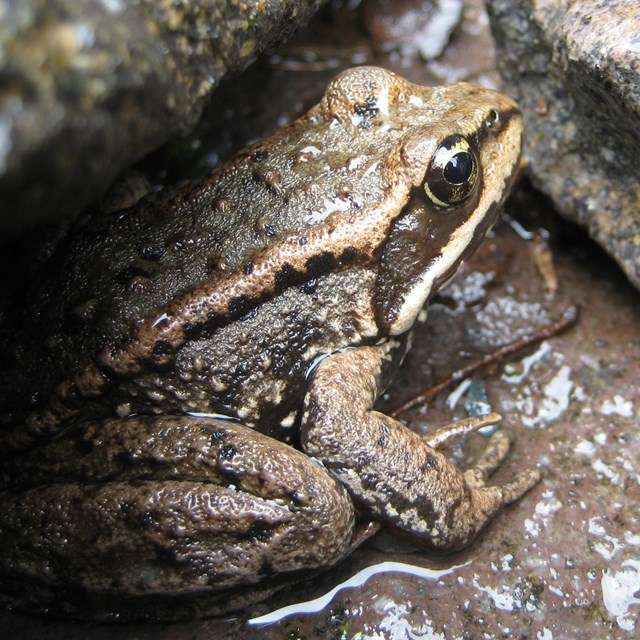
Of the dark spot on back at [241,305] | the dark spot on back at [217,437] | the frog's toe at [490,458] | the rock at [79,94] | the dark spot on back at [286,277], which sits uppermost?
the rock at [79,94]

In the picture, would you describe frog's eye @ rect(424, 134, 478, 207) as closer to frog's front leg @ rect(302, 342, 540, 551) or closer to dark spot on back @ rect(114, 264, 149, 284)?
frog's front leg @ rect(302, 342, 540, 551)

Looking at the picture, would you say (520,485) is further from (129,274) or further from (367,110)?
(129,274)

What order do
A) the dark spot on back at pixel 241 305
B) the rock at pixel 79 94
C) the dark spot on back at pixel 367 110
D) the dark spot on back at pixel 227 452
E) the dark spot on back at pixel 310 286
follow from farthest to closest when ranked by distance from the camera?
the dark spot on back at pixel 367 110 < the dark spot on back at pixel 310 286 < the dark spot on back at pixel 241 305 < the dark spot on back at pixel 227 452 < the rock at pixel 79 94

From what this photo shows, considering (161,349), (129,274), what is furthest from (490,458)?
(129,274)

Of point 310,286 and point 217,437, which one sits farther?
point 310,286

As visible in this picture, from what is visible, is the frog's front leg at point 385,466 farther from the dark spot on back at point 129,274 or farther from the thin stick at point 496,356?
the dark spot on back at point 129,274

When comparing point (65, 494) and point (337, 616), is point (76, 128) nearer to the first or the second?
point (65, 494)

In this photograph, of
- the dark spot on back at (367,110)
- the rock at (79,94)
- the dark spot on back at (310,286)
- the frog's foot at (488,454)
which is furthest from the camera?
the frog's foot at (488,454)

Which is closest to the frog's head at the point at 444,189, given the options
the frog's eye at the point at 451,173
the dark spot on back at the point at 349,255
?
the frog's eye at the point at 451,173
